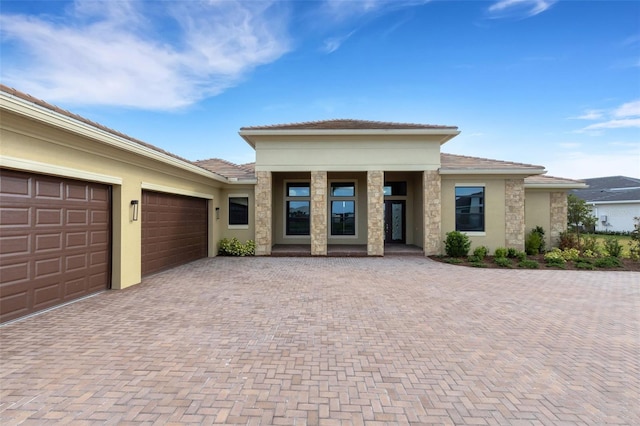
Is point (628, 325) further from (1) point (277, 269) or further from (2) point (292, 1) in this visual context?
(2) point (292, 1)

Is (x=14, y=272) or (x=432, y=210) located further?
(x=432, y=210)

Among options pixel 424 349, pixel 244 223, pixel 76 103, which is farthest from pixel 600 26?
pixel 76 103

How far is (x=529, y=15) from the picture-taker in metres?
9.46

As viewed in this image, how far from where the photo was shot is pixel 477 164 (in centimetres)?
1273

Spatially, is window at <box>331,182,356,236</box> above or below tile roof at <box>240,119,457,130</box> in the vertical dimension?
below

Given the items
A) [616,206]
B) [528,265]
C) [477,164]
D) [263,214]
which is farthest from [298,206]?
[616,206]

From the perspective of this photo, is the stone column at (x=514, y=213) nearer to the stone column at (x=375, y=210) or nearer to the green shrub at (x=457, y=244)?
the green shrub at (x=457, y=244)

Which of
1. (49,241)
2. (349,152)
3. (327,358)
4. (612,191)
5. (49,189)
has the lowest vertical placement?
→ (327,358)

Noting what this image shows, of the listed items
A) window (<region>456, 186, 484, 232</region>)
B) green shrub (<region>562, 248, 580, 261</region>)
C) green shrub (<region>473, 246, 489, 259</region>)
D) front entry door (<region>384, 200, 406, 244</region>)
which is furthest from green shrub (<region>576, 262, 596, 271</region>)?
front entry door (<region>384, 200, 406, 244</region>)

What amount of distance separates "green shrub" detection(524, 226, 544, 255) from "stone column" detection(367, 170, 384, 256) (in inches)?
267

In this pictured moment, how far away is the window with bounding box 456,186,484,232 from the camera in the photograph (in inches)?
488

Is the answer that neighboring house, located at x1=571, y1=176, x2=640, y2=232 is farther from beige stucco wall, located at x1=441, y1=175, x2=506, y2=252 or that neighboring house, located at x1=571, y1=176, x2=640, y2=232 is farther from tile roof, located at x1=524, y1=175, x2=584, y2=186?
beige stucco wall, located at x1=441, y1=175, x2=506, y2=252

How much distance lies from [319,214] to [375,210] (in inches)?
97.7

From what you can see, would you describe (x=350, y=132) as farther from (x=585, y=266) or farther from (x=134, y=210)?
(x=585, y=266)
